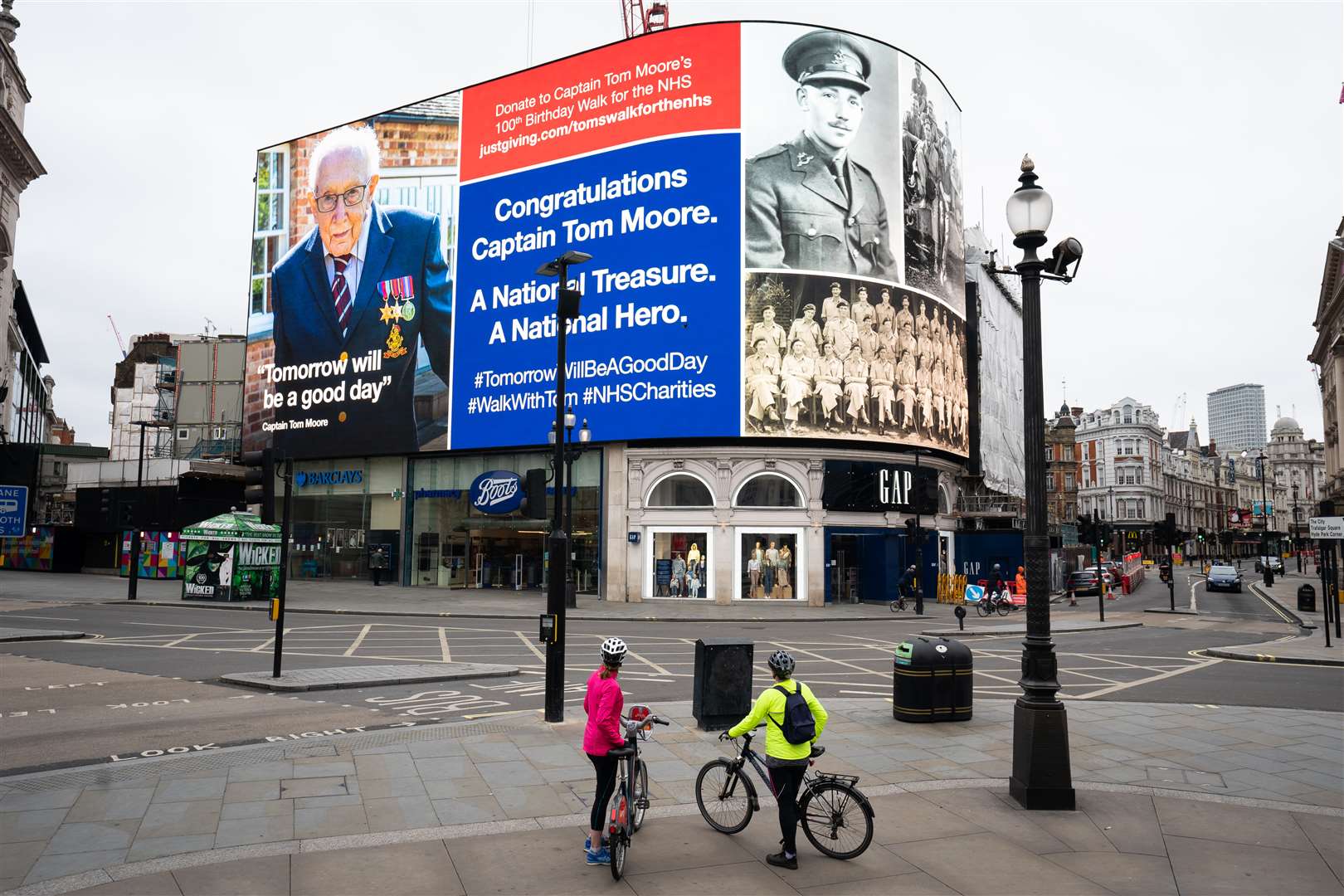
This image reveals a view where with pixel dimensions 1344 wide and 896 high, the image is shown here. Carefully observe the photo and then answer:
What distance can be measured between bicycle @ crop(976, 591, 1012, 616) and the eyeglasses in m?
39.6

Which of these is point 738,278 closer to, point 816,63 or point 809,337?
point 809,337

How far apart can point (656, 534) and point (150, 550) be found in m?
30.2

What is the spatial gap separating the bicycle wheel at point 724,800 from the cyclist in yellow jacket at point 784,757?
61 cm

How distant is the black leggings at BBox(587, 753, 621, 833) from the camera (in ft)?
24.4

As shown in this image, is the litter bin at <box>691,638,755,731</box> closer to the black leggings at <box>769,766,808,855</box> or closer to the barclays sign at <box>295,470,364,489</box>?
the black leggings at <box>769,766,808,855</box>

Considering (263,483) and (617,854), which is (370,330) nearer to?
(263,483)

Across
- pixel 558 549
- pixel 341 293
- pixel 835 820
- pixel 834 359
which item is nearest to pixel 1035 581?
pixel 835 820

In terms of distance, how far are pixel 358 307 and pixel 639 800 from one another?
47.9 metres

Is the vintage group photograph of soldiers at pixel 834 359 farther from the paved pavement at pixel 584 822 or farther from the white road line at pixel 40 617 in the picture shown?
A: the paved pavement at pixel 584 822

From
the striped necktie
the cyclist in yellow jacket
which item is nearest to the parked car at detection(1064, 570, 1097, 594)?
the striped necktie

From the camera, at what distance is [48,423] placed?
14850 centimetres

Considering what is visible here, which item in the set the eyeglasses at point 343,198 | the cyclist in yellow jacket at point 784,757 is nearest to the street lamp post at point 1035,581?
the cyclist in yellow jacket at point 784,757

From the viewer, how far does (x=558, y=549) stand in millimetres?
13867

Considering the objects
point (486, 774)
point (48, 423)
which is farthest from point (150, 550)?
point (48, 423)
